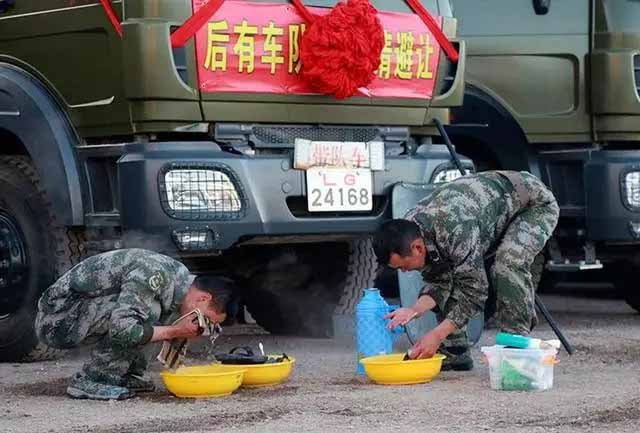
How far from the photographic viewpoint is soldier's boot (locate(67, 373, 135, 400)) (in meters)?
6.81

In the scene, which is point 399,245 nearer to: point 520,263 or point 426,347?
point 426,347

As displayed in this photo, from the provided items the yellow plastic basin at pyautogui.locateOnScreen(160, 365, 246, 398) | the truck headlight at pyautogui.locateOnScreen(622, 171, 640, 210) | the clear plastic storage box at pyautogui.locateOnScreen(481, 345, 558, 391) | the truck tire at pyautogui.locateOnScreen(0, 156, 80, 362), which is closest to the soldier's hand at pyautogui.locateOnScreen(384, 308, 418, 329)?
the clear plastic storage box at pyautogui.locateOnScreen(481, 345, 558, 391)

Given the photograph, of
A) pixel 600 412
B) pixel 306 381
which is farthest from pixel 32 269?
pixel 600 412

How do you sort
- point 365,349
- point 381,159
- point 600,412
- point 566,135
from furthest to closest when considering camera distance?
point 566,135 → point 381,159 → point 365,349 → point 600,412

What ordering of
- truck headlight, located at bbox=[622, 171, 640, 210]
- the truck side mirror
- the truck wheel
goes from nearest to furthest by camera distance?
the truck wheel
truck headlight, located at bbox=[622, 171, 640, 210]
the truck side mirror

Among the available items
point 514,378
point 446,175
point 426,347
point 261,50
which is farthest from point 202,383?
point 446,175

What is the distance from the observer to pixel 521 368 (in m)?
6.78

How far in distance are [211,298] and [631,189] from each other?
3.38m

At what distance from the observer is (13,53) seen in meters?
8.21

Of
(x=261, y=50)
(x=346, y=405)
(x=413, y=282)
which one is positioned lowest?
(x=346, y=405)

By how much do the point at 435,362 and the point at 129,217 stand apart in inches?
63.0

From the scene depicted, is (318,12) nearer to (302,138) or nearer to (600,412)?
(302,138)

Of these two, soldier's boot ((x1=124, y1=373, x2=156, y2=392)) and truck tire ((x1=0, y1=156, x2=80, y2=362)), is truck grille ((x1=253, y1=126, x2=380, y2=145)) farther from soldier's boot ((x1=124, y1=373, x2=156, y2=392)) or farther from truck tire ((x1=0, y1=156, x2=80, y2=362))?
soldier's boot ((x1=124, y1=373, x2=156, y2=392))

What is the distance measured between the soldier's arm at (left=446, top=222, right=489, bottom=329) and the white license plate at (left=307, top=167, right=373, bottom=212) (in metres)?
0.90
